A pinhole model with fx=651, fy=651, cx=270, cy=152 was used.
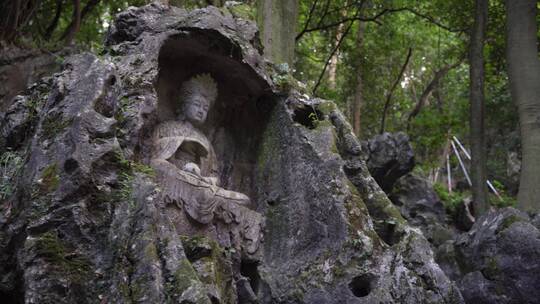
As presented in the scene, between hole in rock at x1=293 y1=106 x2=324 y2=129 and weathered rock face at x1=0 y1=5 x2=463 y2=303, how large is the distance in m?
0.02

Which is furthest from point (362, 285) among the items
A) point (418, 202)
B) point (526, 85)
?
point (418, 202)

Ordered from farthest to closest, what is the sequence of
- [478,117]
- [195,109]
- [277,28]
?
[478,117] < [277,28] < [195,109]

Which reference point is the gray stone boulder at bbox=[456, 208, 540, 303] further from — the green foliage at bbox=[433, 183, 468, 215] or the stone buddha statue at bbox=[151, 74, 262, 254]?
the green foliage at bbox=[433, 183, 468, 215]

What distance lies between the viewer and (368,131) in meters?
19.6

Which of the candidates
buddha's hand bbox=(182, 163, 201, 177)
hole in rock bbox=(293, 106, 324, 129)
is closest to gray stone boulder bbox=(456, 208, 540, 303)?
hole in rock bbox=(293, 106, 324, 129)

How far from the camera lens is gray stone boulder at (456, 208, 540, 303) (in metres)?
7.60

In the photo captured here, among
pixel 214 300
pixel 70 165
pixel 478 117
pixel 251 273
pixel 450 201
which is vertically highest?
pixel 478 117

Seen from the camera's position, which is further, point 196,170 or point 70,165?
point 196,170

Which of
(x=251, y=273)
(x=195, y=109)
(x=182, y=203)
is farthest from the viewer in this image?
(x=195, y=109)

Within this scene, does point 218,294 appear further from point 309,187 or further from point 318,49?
point 318,49

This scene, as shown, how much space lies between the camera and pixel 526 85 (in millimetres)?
10422

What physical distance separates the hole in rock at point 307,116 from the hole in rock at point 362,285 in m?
2.16

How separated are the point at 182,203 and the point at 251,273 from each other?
1110 mm

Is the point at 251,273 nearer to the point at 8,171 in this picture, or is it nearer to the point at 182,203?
the point at 182,203
